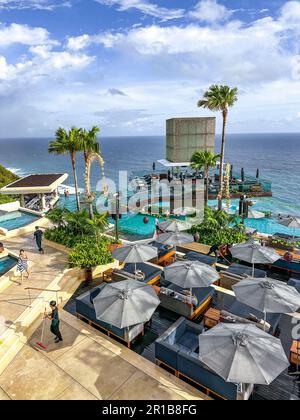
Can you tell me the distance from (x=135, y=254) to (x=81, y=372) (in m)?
5.73

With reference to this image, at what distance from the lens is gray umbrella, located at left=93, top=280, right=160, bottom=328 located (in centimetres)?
878

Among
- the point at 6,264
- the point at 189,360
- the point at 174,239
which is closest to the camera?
the point at 189,360

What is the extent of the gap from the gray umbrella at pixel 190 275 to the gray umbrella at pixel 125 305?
1.44 m

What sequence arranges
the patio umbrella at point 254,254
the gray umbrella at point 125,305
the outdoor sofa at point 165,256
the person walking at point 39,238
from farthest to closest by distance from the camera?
the person walking at point 39,238 < the outdoor sofa at point 165,256 < the patio umbrella at point 254,254 < the gray umbrella at point 125,305

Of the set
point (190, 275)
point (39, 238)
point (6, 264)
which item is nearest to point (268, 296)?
point (190, 275)

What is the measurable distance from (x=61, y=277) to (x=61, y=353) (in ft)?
17.4

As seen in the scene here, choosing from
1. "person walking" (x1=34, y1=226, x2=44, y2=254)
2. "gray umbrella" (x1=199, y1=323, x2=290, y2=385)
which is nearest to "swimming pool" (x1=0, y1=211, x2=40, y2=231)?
"person walking" (x1=34, y1=226, x2=44, y2=254)

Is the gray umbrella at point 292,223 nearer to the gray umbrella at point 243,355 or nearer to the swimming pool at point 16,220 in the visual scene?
the gray umbrella at point 243,355

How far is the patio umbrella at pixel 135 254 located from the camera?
1319 centimetres

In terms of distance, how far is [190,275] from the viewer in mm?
11094

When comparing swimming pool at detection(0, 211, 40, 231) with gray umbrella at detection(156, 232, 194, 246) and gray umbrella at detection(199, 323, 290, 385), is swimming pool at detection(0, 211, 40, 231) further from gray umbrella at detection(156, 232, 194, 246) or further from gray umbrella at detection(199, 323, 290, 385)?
gray umbrella at detection(199, 323, 290, 385)

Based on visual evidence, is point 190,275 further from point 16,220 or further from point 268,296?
point 16,220

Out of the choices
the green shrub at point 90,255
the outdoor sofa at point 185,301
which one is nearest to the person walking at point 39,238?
the green shrub at point 90,255
